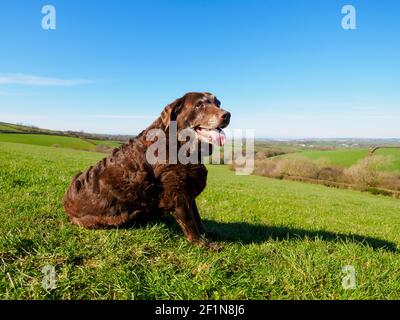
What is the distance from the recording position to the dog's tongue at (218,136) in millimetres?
4719

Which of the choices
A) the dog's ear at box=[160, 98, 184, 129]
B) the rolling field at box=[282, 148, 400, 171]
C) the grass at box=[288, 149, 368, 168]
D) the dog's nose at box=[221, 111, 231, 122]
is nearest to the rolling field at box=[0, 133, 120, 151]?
the rolling field at box=[282, 148, 400, 171]

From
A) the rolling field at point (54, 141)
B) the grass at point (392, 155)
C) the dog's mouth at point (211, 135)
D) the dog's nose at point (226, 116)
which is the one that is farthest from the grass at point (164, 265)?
the rolling field at point (54, 141)

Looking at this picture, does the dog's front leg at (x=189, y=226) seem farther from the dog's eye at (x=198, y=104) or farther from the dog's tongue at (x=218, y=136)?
the dog's eye at (x=198, y=104)

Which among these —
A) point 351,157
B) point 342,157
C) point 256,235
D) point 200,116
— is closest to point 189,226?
point 200,116

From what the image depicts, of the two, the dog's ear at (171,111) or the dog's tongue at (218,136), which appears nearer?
the dog's tongue at (218,136)

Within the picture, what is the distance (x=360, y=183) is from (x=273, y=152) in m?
20.5

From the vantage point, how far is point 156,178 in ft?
16.0

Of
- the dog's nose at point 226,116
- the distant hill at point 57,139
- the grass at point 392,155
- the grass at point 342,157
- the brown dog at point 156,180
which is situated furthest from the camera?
the distant hill at point 57,139

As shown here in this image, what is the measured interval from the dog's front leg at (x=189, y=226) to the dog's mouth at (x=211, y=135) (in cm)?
97

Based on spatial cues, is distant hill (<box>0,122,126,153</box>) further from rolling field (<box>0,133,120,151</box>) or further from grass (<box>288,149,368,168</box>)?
grass (<box>288,149,368,168</box>)

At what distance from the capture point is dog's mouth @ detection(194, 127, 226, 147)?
15.5ft

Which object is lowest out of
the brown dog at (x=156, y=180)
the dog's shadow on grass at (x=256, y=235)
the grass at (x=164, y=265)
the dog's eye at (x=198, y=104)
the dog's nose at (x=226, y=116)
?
the dog's shadow on grass at (x=256, y=235)
